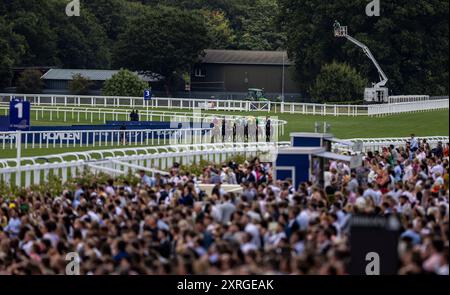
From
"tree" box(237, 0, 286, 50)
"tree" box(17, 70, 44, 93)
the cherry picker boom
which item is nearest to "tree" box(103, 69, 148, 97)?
"tree" box(17, 70, 44, 93)

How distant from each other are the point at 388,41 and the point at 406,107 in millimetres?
12139

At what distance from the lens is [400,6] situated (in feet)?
270

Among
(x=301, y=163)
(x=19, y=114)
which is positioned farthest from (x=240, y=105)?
(x=301, y=163)

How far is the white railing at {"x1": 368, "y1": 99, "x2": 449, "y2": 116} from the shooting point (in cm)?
6894

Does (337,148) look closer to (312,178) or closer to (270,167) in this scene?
(270,167)

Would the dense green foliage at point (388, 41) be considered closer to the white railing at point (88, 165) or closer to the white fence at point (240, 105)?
the white fence at point (240, 105)

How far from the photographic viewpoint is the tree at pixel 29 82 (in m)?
87.4

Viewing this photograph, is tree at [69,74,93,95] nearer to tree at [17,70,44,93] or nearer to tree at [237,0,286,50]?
tree at [17,70,44,93]

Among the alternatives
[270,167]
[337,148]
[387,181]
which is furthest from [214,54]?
[387,181]

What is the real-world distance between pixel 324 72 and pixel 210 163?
46170mm

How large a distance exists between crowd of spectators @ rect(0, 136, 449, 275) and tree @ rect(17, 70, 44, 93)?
2555 inches

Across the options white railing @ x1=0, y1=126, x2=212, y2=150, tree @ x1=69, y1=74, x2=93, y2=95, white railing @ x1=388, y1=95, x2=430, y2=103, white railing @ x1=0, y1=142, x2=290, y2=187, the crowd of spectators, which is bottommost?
white railing @ x1=0, y1=126, x2=212, y2=150

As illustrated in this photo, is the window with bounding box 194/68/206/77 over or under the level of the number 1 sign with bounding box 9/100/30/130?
over

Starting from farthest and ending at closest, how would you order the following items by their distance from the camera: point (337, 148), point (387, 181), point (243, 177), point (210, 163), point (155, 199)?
point (337, 148), point (210, 163), point (243, 177), point (387, 181), point (155, 199)
